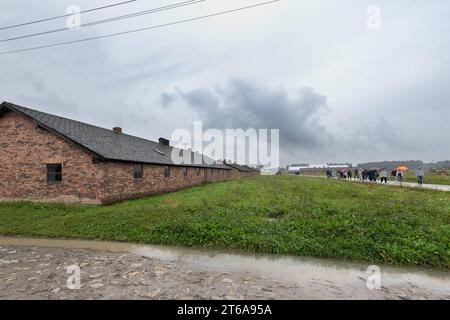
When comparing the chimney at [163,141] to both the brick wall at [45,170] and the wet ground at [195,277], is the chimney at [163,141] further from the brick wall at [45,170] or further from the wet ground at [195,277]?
the wet ground at [195,277]

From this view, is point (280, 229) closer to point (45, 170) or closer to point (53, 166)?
point (53, 166)

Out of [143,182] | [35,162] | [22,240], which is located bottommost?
[22,240]

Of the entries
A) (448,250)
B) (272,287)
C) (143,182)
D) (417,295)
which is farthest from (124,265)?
(143,182)

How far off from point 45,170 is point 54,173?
58 centimetres

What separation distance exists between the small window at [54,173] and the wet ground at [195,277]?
7034 millimetres

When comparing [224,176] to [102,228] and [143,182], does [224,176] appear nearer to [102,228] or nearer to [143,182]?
[143,182]

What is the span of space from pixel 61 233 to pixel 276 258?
696 centimetres

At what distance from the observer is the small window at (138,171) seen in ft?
49.3

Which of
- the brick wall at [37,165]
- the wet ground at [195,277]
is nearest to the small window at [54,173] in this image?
the brick wall at [37,165]

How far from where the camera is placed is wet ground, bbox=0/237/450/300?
3896 millimetres

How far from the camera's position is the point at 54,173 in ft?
41.3

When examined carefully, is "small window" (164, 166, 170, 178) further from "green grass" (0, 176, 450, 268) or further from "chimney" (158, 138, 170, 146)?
"chimney" (158, 138, 170, 146)

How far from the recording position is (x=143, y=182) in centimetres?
1561
